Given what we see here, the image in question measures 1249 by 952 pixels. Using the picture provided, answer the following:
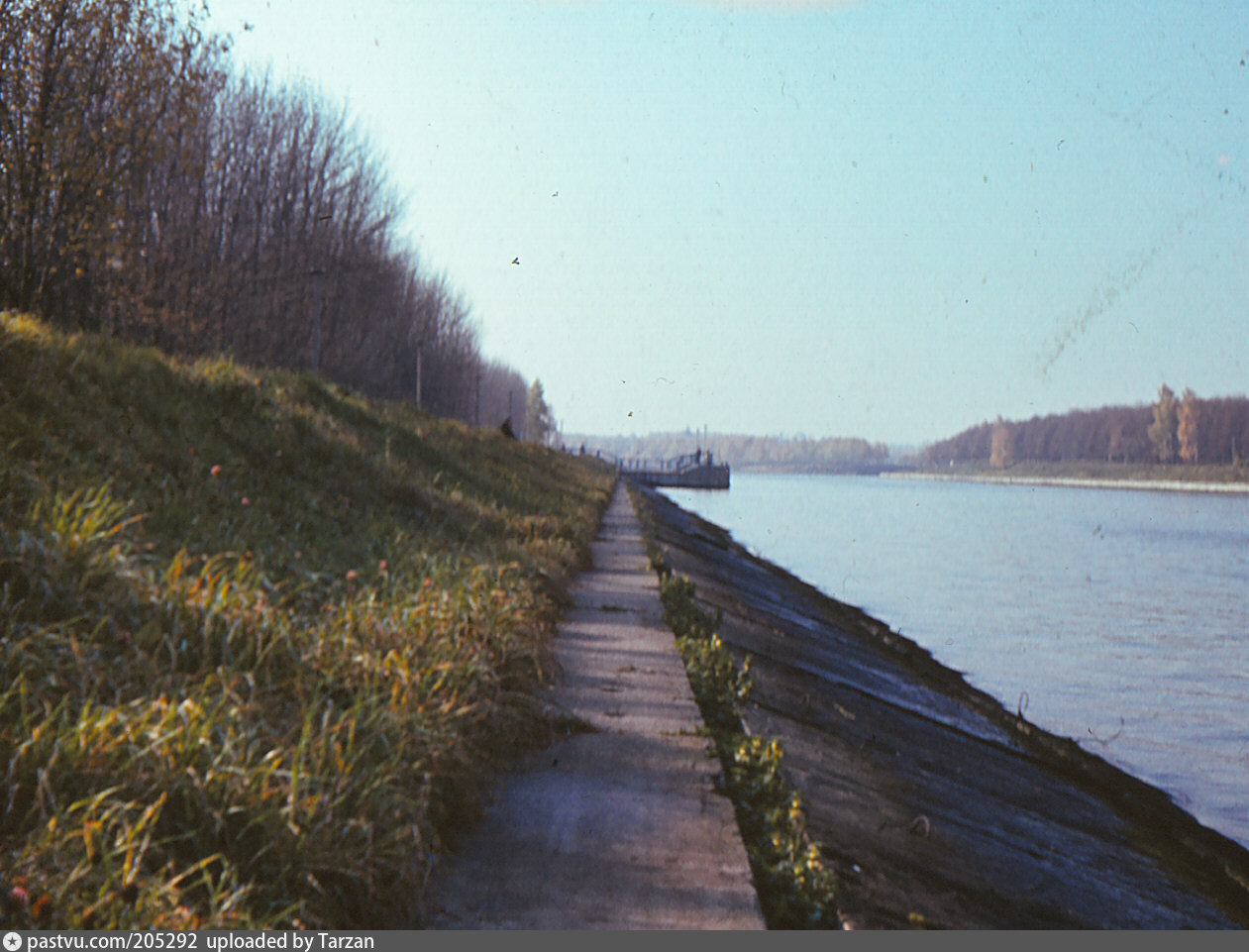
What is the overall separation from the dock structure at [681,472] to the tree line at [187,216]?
33083 mm

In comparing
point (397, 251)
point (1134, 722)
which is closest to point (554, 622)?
point (1134, 722)

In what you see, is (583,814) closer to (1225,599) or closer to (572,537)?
(572,537)

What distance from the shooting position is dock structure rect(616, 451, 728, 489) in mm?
92438

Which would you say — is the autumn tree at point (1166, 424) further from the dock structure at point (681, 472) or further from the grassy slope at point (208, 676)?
the grassy slope at point (208, 676)

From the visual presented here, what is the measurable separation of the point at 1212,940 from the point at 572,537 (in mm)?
10800

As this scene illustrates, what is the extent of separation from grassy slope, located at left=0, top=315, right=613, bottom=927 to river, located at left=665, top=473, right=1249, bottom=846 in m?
7.52

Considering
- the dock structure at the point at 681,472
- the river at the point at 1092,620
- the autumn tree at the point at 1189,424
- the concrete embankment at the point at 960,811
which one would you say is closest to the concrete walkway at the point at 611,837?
the concrete embankment at the point at 960,811

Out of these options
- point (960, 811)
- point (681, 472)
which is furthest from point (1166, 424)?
point (960, 811)

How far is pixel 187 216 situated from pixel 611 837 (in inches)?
1352

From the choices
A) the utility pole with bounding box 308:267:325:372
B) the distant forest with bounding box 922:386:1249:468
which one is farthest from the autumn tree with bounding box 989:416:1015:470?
the utility pole with bounding box 308:267:325:372

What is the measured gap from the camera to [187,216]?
32469mm

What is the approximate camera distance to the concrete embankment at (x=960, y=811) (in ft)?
13.6

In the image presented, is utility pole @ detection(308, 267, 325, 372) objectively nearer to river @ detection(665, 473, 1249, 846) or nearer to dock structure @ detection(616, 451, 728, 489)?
river @ detection(665, 473, 1249, 846)

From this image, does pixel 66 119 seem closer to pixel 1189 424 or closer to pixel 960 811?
pixel 960 811
